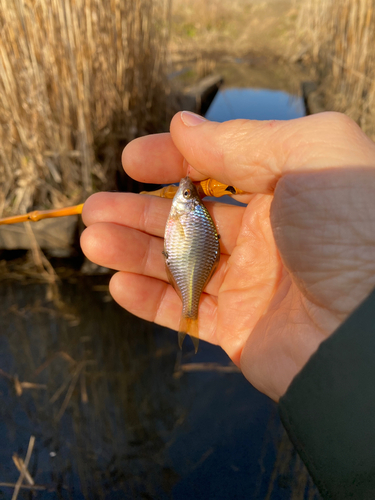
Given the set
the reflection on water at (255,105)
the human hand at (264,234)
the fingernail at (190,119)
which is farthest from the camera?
the reflection on water at (255,105)

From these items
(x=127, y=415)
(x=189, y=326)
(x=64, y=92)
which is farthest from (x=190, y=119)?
(x=64, y=92)

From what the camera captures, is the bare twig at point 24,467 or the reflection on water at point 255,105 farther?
the reflection on water at point 255,105

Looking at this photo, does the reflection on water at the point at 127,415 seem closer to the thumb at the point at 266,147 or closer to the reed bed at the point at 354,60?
the thumb at the point at 266,147

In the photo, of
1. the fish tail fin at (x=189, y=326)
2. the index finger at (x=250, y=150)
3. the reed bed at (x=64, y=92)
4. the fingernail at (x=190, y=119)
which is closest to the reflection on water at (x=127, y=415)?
the fish tail fin at (x=189, y=326)

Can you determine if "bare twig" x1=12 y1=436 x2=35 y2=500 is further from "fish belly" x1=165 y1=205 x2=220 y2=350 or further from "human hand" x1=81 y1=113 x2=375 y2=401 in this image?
"fish belly" x1=165 y1=205 x2=220 y2=350

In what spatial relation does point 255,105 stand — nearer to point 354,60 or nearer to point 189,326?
point 354,60

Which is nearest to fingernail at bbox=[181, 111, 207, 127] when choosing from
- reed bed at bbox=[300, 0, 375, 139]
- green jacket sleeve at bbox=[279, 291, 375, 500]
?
green jacket sleeve at bbox=[279, 291, 375, 500]
